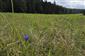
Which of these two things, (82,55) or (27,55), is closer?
(27,55)

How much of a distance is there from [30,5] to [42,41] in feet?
131

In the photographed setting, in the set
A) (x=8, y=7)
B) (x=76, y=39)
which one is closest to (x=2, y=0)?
(x=8, y=7)

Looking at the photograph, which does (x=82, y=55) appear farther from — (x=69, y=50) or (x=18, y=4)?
(x=18, y=4)

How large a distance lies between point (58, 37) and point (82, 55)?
31 cm

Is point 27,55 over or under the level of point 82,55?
over

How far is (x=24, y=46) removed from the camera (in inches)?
70.4

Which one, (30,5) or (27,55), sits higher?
(27,55)

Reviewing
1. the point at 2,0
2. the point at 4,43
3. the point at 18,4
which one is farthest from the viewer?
the point at 18,4

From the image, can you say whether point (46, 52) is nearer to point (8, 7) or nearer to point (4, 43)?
point (4, 43)

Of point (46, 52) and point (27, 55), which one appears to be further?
point (46, 52)

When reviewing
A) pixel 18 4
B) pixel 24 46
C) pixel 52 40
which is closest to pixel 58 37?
pixel 52 40

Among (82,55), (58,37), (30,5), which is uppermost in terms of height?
(58,37)

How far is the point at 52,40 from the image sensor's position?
2.44 m

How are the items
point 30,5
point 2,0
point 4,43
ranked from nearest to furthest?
point 4,43 → point 2,0 → point 30,5
